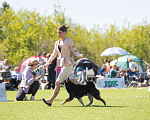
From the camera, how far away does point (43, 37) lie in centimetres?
4025

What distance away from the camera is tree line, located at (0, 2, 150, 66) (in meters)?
38.7

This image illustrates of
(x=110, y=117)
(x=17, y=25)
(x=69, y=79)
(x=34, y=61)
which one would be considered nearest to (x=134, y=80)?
(x=34, y=61)

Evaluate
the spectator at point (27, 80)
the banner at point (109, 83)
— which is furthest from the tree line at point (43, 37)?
the spectator at point (27, 80)

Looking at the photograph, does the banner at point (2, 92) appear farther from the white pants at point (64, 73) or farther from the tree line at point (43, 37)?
the tree line at point (43, 37)

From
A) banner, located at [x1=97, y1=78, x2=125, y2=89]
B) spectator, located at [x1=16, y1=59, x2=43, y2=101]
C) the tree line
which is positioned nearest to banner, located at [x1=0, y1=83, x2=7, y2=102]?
spectator, located at [x1=16, y1=59, x2=43, y2=101]

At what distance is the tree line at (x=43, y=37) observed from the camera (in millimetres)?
38719

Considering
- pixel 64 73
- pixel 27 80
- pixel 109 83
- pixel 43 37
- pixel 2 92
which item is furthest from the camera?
pixel 43 37

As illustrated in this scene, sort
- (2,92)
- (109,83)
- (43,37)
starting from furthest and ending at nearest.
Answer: (43,37) → (109,83) → (2,92)

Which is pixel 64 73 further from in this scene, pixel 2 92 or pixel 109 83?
pixel 109 83

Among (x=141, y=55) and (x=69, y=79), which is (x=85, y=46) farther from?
(x=69, y=79)

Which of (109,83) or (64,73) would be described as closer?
(64,73)

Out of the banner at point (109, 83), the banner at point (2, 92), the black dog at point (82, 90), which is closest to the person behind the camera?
the black dog at point (82, 90)

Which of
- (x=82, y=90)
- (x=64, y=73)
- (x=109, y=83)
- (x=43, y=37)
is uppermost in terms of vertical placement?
(x=43, y=37)

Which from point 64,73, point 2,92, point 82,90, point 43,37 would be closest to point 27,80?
point 2,92
